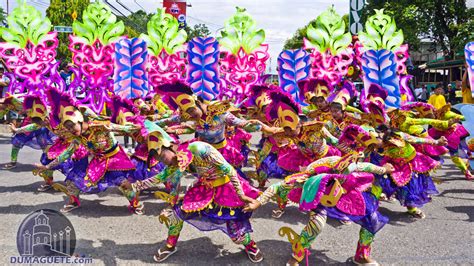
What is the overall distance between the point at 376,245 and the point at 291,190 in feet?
4.03

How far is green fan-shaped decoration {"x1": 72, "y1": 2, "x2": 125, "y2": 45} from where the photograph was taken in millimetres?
6965

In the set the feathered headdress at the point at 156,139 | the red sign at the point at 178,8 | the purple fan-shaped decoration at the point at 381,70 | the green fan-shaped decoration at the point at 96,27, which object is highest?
the red sign at the point at 178,8

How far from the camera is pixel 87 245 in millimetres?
3973

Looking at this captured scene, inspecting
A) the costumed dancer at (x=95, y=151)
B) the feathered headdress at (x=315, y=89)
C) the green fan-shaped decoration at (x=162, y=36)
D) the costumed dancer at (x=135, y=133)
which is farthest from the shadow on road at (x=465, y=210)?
the green fan-shaped decoration at (x=162, y=36)

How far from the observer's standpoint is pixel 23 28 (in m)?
7.00

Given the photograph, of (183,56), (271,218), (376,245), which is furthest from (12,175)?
(376,245)

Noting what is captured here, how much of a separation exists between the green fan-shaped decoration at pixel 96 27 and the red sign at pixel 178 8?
16490mm

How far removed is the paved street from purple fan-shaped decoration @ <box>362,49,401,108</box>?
1.57 m

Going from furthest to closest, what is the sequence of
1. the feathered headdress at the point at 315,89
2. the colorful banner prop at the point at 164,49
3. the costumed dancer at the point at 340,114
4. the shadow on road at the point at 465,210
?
the colorful banner prop at the point at 164,49 → the feathered headdress at the point at 315,89 → the costumed dancer at the point at 340,114 → the shadow on road at the point at 465,210

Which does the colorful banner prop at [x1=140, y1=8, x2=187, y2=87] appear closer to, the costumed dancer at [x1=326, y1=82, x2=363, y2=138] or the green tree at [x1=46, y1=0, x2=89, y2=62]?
the costumed dancer at [x1=326, y1=82, x2=363, y2=138]

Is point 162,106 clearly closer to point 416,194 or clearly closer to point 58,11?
point 416,194

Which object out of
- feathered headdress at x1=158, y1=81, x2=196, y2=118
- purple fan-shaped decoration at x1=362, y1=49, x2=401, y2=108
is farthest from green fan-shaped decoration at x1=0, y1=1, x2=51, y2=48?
purple fan-shaped decoration at x1=362, y1=49, x2=401, y2=108

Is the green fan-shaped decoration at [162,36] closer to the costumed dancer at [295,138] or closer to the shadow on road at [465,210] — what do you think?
the costumed dancer at [295,138]

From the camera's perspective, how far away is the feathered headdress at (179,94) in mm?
4203
